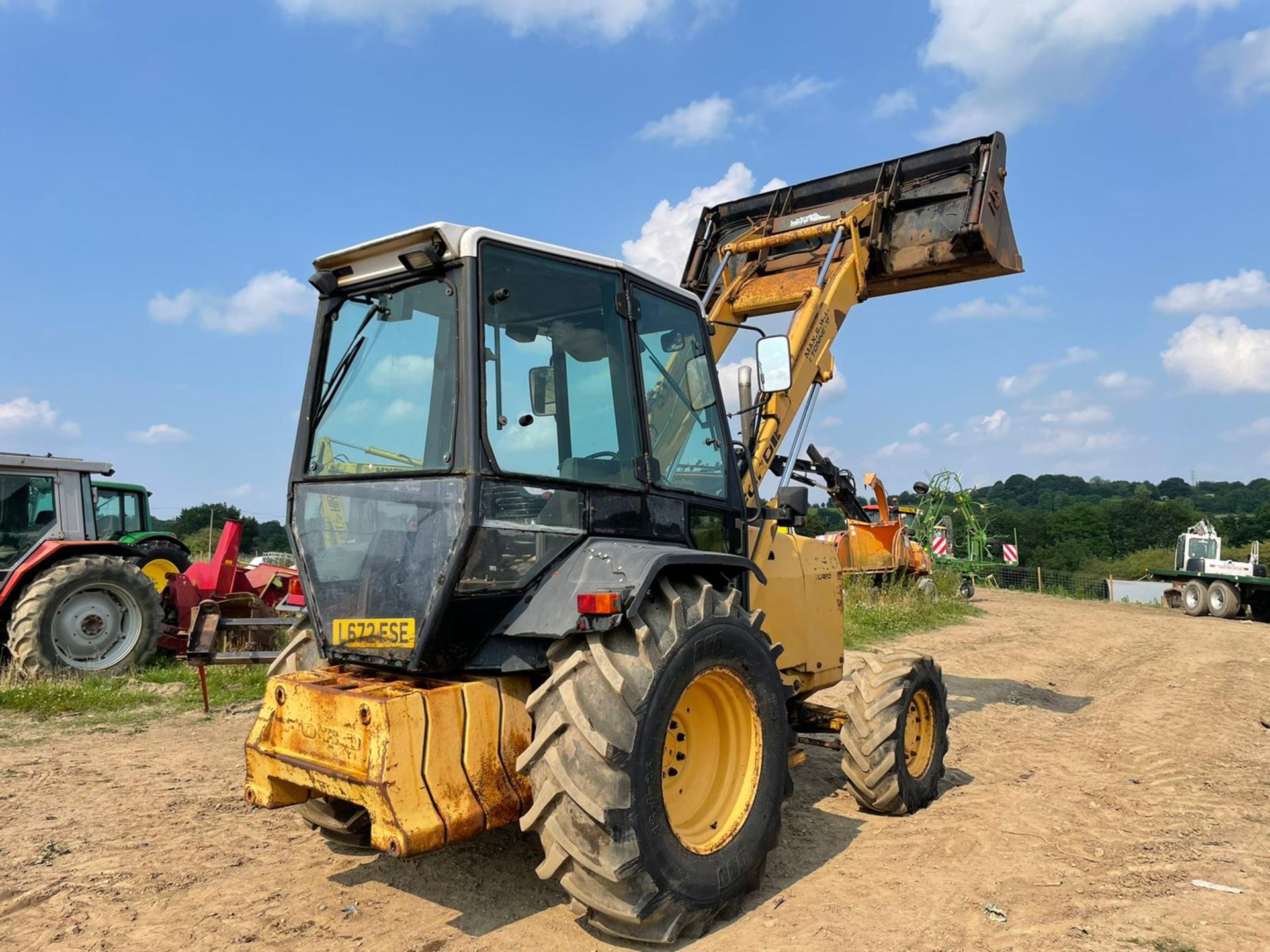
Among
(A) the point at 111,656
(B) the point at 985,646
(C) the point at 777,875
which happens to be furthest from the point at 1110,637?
(A) the point at 111,656

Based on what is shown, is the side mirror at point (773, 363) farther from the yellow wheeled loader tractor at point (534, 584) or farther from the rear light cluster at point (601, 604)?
the rear light cluster at point (601, 604)

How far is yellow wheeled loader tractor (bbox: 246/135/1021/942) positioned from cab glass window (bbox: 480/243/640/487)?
1cm

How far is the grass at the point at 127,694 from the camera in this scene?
7.65m

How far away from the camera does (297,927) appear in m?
3.55

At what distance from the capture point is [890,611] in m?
15.4

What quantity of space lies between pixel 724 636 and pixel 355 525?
1606 mm

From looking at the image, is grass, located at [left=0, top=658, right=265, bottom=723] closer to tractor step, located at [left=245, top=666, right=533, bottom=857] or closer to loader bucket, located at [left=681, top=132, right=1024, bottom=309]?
tractor step, located at [left=245, top=666, right=533, bottom=857]

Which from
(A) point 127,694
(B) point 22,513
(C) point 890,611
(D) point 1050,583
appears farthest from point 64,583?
(D) point 1050,583

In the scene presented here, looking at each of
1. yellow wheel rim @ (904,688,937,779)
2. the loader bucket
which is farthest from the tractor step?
the loader bucket

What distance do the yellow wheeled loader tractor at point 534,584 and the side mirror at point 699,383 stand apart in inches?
0.6

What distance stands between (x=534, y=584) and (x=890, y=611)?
42.2 ft

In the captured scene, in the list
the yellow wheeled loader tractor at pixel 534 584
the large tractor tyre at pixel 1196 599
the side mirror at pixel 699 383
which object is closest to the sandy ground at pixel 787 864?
the yellow wheeled loader tractor at pixel 534 584

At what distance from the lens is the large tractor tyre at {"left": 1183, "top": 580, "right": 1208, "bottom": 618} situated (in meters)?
22.0

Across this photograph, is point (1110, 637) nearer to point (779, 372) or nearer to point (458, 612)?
point (779, 372)
